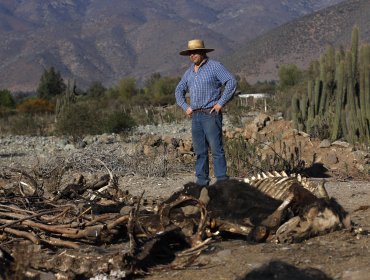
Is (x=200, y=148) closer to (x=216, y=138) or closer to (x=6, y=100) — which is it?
(x=216, y=138)

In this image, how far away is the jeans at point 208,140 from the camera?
7.33m

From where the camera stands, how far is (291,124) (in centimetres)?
1340

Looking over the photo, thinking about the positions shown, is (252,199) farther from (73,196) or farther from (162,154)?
(162,154)

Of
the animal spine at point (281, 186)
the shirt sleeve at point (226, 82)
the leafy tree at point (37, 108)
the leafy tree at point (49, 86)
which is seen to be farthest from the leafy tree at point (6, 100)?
the animal spine at point (281, 186)

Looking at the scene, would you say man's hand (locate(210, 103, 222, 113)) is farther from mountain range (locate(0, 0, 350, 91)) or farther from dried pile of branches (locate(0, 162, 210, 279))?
mountain range (locate(0, 0, 350, 91))

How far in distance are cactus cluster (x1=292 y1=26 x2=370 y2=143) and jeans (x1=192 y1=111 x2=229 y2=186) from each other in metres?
5.36

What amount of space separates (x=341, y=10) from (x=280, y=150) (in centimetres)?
8505

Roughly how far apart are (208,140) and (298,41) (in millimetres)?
86245


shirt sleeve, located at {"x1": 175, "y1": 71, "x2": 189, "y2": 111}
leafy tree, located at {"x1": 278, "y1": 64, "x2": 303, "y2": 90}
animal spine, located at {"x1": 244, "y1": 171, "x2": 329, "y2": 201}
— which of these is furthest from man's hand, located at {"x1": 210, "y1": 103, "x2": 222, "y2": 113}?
leafy tree, located at {"x1": 278, "y1": 64, "x2": 303, "y2": 90}

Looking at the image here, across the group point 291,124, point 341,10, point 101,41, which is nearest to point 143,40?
point 101,41

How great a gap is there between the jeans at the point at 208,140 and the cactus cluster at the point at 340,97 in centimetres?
536

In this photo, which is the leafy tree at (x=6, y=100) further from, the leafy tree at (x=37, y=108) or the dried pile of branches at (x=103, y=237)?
the dried pile of branches at (x=103, y=237)

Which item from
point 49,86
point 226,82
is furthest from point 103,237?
point 49,86

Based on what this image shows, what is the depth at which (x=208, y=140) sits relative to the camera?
24.4 feet
